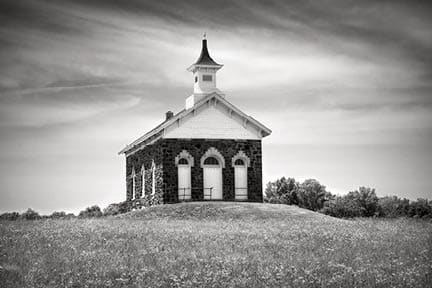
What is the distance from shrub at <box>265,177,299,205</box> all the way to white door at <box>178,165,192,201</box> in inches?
992

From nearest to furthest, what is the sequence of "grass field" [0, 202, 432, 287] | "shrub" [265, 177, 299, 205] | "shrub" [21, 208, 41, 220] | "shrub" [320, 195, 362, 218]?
"grass field" [0, 202, 432, 287] < "shrub" [21, 208, 41, 220] < "shrub" [320, 195, 362, 218] < "shrub" [265, 177, 299, 205]

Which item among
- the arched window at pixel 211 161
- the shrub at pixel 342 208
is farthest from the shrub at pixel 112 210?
the shrub at pixel 342 208

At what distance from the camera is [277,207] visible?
43094 millimetres

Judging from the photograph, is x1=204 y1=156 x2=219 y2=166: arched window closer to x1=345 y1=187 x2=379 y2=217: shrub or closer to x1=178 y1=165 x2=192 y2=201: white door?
x1=178 y1=165 x2=192 y2=201: white door

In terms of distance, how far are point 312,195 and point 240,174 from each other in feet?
88.0

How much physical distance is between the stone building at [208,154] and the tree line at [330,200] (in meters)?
22.3

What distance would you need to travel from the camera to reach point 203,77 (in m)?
49.7

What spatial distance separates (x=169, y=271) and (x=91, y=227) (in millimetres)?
10571

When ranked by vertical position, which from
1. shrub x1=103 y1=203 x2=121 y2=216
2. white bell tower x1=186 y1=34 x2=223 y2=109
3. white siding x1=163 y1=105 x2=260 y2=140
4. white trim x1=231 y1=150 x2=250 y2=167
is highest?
white bell tower x1=186 y1=34 x2=223 y2=109

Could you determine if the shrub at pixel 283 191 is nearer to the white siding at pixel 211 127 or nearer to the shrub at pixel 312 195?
the shrub at pixel 312 195

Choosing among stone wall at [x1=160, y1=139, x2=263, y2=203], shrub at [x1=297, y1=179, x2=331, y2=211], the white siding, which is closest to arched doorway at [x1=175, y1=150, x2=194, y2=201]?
stone wall at [x1=160, y1=139, x2=263, y2=203]

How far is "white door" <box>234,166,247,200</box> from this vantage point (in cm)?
4724

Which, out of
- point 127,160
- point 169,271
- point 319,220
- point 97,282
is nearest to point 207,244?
point 169,271

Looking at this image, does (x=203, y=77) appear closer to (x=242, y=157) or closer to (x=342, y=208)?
(x=242, y=157)
